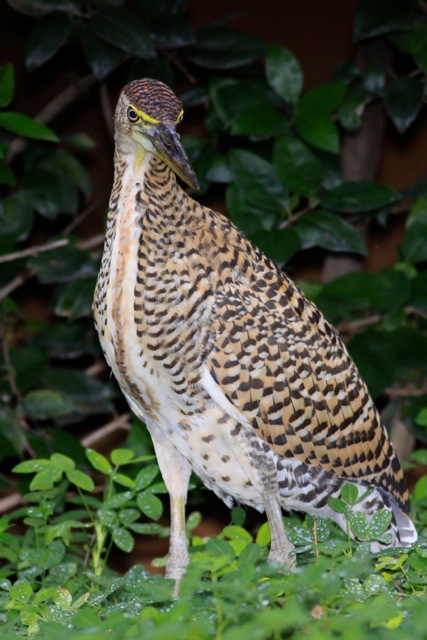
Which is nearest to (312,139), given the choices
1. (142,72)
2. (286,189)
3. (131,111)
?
(286,189)

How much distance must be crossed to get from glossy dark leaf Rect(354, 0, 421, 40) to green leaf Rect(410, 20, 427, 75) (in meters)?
0.13

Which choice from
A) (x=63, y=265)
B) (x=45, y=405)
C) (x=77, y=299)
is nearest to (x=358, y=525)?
(x=77, y=299)

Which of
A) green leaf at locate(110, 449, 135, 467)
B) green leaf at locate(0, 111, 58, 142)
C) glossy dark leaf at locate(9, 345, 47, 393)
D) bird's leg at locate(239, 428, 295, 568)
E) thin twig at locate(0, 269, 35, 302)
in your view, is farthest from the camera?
thin twig at locate(0, 269, 35, 302)

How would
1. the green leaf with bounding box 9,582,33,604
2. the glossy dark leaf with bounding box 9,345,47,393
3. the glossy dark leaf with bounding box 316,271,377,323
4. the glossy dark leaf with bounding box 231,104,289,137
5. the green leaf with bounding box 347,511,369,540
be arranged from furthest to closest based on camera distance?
the glossy dark leaf with bounding box 9,345,47,393 → the glossy dark leaf with bounding box 316,271,377,323 → the glossy dark leaf with bounding box 231,104,289,137 → the green leaf with bounding box 347,511,369,540 → the green leaf with bounding box 9,582,33,604

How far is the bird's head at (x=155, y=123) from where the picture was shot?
3.05 metres

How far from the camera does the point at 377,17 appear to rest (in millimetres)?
4660

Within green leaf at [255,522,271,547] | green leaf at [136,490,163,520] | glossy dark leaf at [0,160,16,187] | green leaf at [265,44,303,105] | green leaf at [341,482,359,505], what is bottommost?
green leaf at [255,522,271,547]

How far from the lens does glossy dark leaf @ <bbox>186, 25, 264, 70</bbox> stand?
4723 mm

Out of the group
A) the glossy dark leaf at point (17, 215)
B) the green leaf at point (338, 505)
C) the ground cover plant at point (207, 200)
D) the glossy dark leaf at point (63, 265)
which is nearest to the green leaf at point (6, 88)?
the ground cover plant at point (207, 200)

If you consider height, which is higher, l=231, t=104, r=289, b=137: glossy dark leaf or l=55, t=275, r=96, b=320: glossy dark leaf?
l=231, t=104, r=289, b=137: glossy dark leaf

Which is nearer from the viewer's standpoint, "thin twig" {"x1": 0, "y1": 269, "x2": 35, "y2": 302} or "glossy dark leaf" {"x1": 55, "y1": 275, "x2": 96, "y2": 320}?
"glossy dark leaf" {"x1": 55, "y1": 275, "x2": 96, "y2": 320}

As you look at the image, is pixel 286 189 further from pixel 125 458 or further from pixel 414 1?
pixel 125 458

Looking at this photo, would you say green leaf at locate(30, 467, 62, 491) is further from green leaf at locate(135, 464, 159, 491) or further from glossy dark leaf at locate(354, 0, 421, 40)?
glossy dark leaf at locate(354, 0, 421, 40)

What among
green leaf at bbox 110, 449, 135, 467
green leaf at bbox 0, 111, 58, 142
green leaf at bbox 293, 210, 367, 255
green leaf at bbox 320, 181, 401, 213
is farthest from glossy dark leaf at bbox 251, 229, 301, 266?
green leaf at bbox 110, 449, 135, 467
